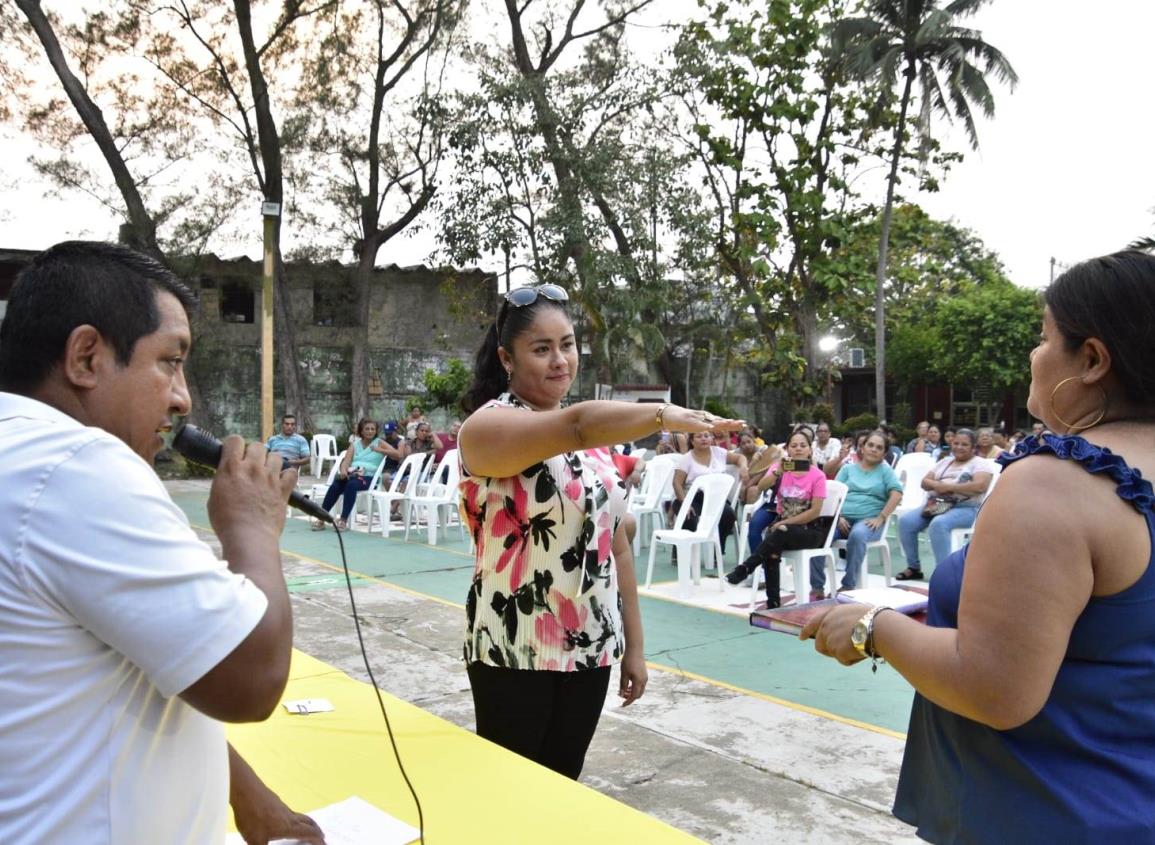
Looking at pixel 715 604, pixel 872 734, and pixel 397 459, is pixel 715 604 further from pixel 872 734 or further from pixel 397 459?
pixel 397 459

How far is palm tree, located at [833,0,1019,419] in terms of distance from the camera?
18.2 metres

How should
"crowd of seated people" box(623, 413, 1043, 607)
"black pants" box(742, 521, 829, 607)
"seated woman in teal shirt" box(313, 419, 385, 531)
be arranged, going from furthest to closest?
"seated woman in teal shirt" box(313, 419, 385, 531), "crowd of seated people" box(623, 413, 1043, 607), "black pants" box(742, 521, 829, 607)

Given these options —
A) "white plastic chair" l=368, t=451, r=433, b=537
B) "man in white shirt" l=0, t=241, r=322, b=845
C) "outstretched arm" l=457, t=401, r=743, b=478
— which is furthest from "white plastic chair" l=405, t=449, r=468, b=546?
"man in white shirt" l=0, t=241, r=322, b=845

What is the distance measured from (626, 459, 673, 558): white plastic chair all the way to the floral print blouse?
274 inches

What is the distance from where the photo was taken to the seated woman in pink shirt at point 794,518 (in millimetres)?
6496

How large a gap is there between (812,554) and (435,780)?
17.3ft

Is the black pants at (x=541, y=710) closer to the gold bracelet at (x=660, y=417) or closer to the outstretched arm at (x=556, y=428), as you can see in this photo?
the outstretched arm at (x=556, y=428)

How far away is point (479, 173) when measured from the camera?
16.9m

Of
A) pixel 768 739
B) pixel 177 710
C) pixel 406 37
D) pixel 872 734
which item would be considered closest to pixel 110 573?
pixel 177 710

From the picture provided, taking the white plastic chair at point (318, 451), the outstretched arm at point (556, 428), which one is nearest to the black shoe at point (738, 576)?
the outstretched arm at point (556, 428)

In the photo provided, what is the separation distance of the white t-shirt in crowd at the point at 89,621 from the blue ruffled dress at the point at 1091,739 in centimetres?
100

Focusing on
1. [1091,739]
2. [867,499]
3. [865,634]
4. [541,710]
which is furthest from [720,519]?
[1091,739]

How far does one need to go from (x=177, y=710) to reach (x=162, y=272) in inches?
20.4

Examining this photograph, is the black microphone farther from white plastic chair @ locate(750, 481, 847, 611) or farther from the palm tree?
the palm tree
